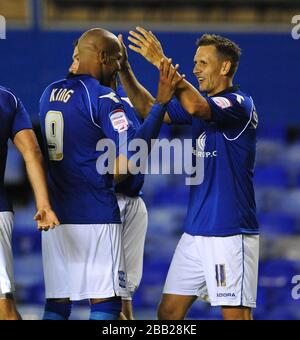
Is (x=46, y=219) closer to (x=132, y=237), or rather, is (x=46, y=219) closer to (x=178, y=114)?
(x=132, y=237)

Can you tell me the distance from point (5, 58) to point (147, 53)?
3276mm

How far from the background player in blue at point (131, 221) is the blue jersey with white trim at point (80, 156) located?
1.77 feet

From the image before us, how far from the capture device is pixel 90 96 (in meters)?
4.64

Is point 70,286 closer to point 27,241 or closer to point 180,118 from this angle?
point 180,118

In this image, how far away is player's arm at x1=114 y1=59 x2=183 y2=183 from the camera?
14.9ft

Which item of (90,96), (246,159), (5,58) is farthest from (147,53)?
(5,58)

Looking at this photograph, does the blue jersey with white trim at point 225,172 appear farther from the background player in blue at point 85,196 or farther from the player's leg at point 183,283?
the background player in blue at point 85,196

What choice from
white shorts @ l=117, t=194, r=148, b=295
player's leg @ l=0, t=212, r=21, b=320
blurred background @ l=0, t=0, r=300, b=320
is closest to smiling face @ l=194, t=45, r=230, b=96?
white shorts @ l=117, t=194, r=148, b=295

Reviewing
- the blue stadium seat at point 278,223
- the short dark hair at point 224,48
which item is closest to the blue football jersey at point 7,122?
the short dark hair at point 224,48

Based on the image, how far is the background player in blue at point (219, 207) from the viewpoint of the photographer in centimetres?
487

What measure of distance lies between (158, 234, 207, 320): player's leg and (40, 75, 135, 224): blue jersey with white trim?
0.46 m

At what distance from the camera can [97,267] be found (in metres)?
4.64

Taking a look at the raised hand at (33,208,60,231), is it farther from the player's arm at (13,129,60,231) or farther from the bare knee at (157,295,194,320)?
the bare knee at (157,295,194,320)
